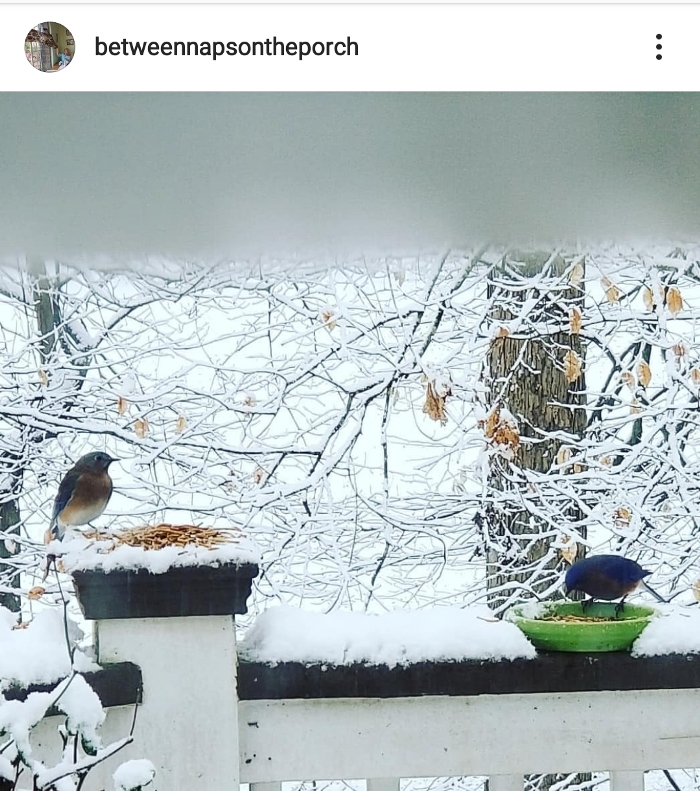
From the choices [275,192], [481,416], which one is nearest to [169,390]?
[481,416]

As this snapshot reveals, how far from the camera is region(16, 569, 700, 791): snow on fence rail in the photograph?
749 mm

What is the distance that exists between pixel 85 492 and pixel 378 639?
0.52 m

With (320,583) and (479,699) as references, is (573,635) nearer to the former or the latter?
(479,699)

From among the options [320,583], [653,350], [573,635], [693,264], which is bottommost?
[320,583]

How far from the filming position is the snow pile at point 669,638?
2.62 feet

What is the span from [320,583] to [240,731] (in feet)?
3.07

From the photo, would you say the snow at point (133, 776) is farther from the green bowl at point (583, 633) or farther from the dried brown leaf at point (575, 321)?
the dried brown leaf at point (575, 321)

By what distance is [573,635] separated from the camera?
794 mm

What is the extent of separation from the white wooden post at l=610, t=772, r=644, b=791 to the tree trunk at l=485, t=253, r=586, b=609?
0.86 meters

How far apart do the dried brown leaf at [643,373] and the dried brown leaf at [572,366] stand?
0.12 m

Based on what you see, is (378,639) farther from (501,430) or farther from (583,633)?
(501,430)
